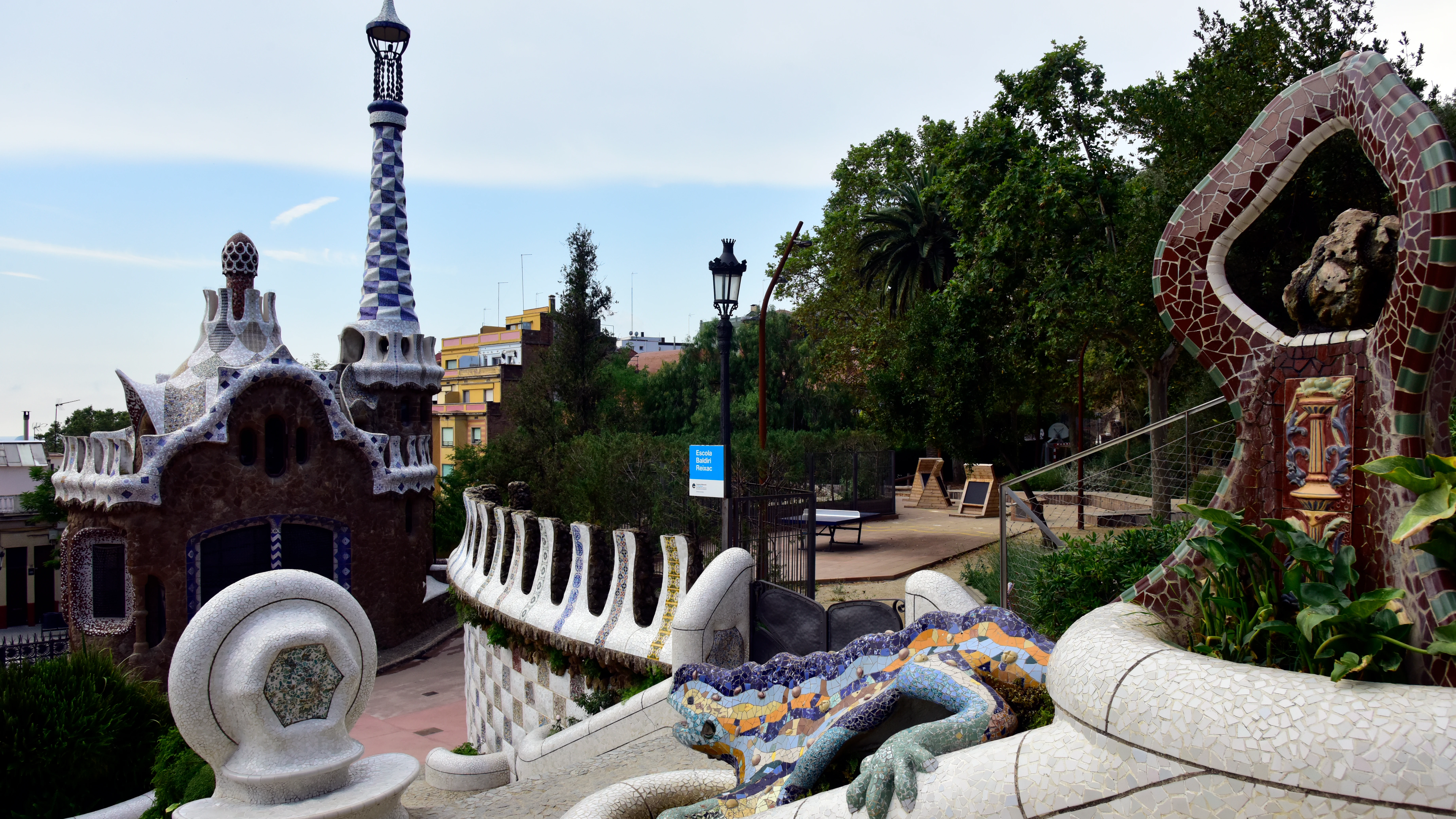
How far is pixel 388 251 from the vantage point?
2331 centimetres

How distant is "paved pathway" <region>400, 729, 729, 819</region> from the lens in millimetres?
7492

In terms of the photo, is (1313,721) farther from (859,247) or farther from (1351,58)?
(859,247)

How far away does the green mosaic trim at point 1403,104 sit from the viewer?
11.7 feet

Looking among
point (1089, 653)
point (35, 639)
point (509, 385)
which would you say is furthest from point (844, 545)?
point (509, 385)

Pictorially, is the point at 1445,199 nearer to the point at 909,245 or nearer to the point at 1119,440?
the point at 1119,440

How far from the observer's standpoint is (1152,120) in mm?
14695

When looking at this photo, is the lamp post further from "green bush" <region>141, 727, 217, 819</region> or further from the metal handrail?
"green bush" <region>141, 727, 217, 819</region>

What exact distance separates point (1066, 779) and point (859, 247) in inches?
1050

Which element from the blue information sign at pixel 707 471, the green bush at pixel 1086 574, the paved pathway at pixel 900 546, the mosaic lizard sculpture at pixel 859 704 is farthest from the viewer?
the paved pathway at pixel 900 546

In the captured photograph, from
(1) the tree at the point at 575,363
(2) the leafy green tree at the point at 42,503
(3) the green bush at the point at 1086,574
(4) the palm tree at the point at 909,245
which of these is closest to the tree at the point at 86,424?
(2) the leafy green tree at the point at 42,503

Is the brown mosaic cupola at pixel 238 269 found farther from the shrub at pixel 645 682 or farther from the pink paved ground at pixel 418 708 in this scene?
the shrub at pixel 645 682

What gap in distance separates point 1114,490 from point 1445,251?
19696mm

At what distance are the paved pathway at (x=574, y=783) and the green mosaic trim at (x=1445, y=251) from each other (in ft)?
17.0

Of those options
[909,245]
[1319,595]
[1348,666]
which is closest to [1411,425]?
[1319,595]
